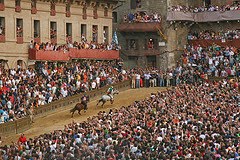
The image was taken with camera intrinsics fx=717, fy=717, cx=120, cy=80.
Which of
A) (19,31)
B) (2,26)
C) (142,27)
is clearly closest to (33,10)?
(19,31)

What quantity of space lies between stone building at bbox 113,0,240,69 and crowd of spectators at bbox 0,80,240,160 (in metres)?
22.6

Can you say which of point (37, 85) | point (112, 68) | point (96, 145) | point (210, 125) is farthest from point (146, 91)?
point (96, 145)

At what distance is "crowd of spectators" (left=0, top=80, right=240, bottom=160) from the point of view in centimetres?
3438

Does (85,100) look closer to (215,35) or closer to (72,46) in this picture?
(72,46)

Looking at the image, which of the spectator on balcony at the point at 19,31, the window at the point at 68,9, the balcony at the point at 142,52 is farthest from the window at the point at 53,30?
the balcony at the point at 142,52

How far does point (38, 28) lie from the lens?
6225cm

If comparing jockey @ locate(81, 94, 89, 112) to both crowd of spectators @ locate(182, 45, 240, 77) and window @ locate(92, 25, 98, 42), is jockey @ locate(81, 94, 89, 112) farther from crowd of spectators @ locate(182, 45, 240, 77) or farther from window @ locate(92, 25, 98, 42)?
window @ locate(92, 25, 98, 42)

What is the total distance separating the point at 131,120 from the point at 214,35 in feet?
103

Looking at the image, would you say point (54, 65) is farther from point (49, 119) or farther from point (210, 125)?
point (210, 125)

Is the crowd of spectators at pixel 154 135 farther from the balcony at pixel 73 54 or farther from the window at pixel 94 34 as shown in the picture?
the window at pixel 94 34

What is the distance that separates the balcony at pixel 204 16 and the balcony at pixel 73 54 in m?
7.29

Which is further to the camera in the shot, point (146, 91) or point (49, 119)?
point (146, 91)

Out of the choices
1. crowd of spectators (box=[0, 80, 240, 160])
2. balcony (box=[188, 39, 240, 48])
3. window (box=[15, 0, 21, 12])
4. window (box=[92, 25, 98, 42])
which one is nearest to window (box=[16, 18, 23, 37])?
window (box=[15, 0, 21, 12])

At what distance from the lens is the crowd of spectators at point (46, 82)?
1997 inches
